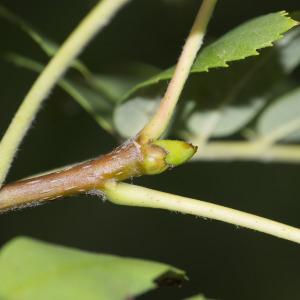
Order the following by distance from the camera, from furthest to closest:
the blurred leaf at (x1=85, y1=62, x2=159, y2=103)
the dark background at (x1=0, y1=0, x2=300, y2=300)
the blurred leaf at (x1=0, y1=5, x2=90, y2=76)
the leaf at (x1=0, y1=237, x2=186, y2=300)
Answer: the dark background at (x1=0, y1=0, x2=300, y2=300) → the blurred leaf at (x1=85, y1=62, x2=159, y2=103) → the blurred leaf at (x1=0, y1=5, x2=90, y2=76) → the leaf at (x1=0, y1=237, x2=186, y2=300)

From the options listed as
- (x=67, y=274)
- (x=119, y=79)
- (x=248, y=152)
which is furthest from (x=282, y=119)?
(x=67, y=274)

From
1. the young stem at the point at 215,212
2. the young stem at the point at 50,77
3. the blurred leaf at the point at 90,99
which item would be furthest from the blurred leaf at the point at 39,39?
the young stem at the point at 215,212

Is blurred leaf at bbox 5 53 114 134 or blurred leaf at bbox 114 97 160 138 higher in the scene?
blurred leaf at bbox 5 53 114 134

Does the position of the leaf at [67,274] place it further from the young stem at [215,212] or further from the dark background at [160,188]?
the dark background at [160,188]

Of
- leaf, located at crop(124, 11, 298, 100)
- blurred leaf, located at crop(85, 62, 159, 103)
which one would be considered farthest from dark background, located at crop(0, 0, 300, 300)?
leaf, located at crop(124, 11, 298, 100)

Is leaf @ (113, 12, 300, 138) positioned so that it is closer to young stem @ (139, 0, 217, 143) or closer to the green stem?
the green stem

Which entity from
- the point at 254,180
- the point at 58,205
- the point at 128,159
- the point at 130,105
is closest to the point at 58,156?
the point at 58,205

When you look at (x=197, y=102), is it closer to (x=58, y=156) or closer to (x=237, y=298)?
(x=58, y=156)
